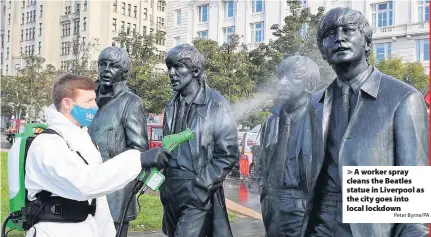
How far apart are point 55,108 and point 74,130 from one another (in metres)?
0.19

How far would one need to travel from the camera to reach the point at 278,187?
143 inches

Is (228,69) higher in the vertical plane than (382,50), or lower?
lower

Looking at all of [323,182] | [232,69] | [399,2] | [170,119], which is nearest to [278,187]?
[170,119]

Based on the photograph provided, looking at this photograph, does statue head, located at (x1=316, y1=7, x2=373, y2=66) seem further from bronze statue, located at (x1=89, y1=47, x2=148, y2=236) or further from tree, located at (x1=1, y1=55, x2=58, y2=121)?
tree, located at (x1=1, y1=55, x2=58, y2=121)

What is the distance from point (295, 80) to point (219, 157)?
31.1 inches

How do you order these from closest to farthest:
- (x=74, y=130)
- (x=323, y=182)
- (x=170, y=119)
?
(x=323, y=182)
(x=74, y=130)
(x=170, y=119)

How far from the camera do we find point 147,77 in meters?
22.5

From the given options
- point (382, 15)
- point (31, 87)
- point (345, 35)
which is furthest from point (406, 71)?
point (31, 87)

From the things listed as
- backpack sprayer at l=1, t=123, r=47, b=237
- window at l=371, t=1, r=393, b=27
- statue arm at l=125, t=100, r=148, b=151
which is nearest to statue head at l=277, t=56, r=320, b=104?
statue arm at l=125, t=100, r=148, b=151

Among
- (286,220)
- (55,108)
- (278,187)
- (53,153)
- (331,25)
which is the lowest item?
(286,220)

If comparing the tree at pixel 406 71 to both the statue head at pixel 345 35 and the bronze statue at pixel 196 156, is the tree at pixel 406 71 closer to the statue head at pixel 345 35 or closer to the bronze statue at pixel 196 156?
the bronze statue at pixel 196 156

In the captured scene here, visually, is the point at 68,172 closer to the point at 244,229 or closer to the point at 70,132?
the point at 70,132

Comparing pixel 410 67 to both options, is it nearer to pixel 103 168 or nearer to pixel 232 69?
pixel 232 69

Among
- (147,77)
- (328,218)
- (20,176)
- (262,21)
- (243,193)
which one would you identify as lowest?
(243,193)
